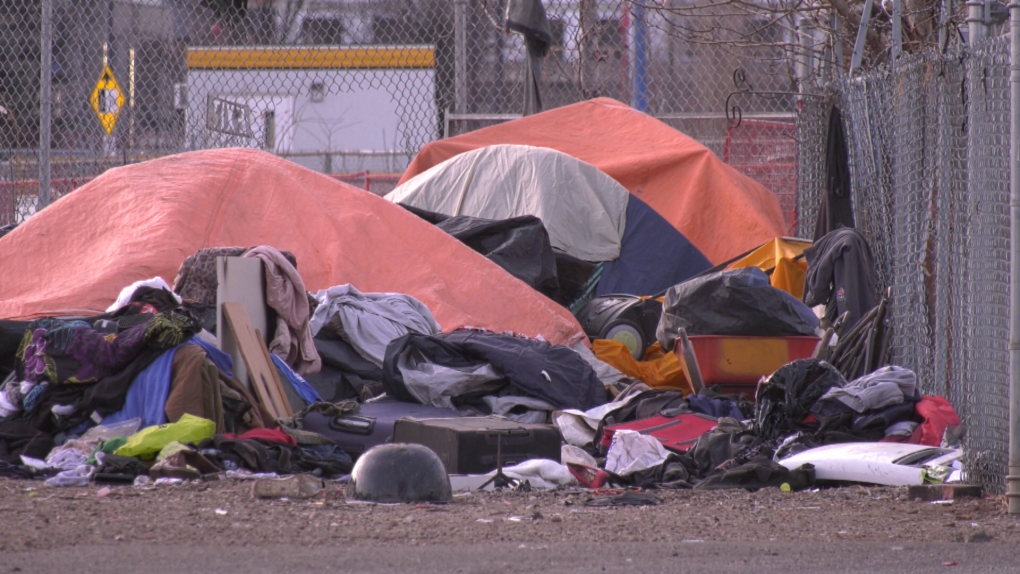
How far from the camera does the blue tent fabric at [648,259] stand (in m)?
10.3

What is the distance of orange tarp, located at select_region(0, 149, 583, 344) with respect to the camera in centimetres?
832

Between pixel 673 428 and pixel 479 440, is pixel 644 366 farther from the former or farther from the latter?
pixel 479 440

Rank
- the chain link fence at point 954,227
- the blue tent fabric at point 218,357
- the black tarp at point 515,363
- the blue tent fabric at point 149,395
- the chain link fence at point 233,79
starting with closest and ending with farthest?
the chain link fence at point 954,227
the blue tent fabric at point 149,395
the blue tent fabric at point 218,357
the black tarp at point 515,363
the chain link fence at point 233,79

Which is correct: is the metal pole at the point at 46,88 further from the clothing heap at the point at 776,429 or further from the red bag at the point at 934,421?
the red bag at the point at 934,421

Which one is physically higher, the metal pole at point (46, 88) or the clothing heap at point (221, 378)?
the metal pole at point (46, 88)

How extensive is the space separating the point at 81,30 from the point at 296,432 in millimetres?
6331

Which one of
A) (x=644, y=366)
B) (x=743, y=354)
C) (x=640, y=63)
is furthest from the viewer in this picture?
(x=640, y=63)

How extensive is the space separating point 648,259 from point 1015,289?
19.4 feet

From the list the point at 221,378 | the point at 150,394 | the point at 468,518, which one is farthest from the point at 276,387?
the point at 468,518

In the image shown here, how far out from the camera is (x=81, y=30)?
1095 centimetres

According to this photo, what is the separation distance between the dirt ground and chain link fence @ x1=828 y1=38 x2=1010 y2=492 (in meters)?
0.48

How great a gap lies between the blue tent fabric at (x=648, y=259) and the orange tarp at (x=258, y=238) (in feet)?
5.05

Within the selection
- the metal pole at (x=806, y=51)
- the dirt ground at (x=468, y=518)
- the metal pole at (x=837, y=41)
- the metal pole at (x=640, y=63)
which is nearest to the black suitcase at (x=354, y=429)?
the dirt ground at (x=468, y=518)

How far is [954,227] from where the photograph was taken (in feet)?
17.9
